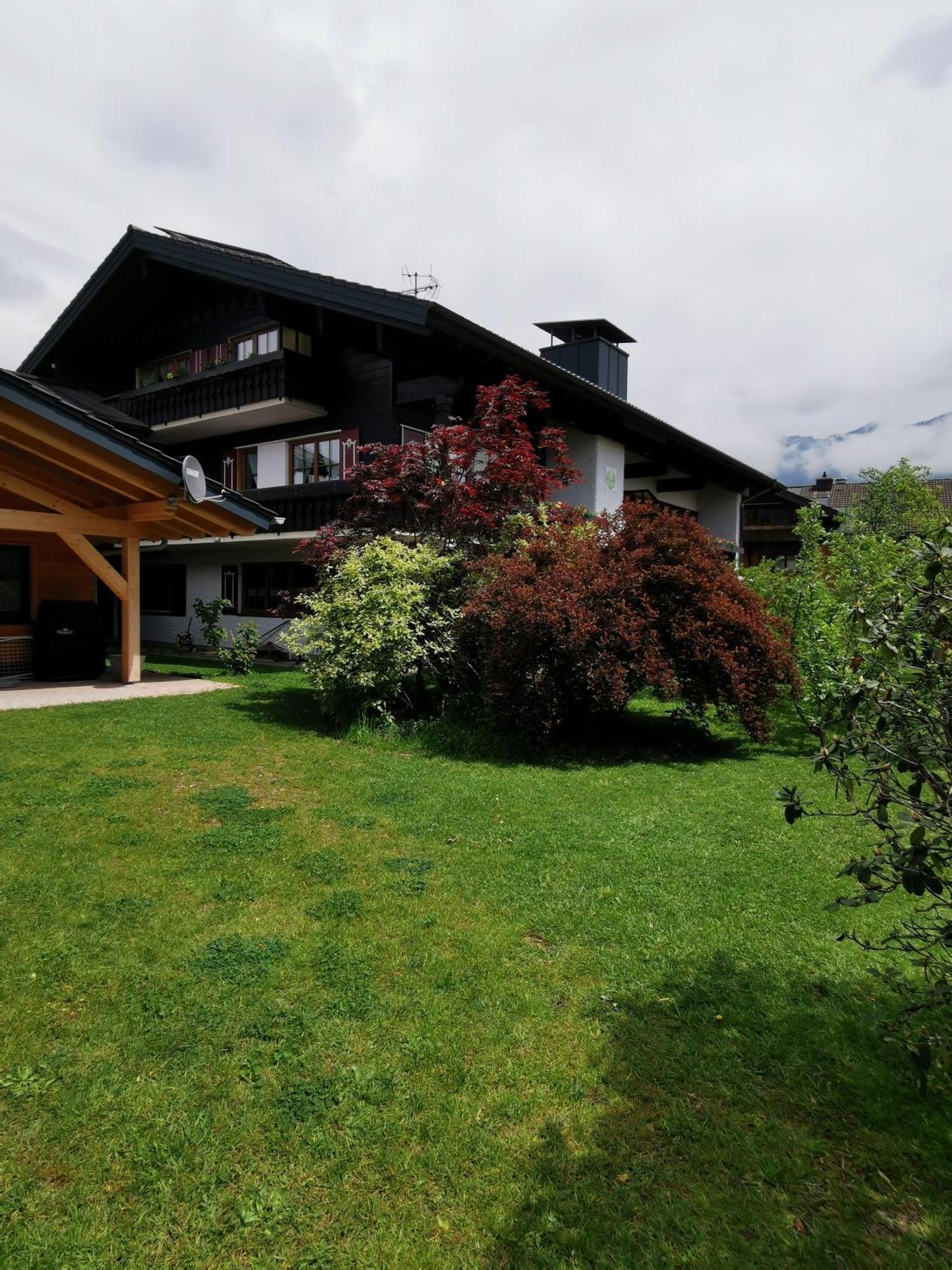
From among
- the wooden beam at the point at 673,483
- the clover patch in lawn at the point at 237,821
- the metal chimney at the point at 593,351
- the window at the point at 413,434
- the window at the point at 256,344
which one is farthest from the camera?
the wooden beam at the point at 673,483

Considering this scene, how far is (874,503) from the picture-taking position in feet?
81.4

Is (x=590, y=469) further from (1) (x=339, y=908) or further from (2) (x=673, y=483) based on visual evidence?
(1) (x=339, y=908)

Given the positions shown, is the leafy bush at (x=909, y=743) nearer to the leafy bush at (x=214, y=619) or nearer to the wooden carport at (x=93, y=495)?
the wooden carport at (x=93, y=495)

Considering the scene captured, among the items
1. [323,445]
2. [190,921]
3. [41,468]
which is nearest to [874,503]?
[323,445]

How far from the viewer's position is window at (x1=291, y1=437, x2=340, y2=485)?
15.4 metres

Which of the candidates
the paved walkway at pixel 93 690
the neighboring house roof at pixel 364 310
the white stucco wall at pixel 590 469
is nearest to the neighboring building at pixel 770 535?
the neighboring house roof at pixel 364 310

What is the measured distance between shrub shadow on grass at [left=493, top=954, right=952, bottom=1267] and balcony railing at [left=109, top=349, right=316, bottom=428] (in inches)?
567

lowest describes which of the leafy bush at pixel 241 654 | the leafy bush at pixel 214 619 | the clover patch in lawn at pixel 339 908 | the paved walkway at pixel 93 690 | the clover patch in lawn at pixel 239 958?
the clover patch in lawn at pixel 239 958

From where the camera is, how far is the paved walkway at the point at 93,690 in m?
9.70

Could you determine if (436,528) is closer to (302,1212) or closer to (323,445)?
(323,445)

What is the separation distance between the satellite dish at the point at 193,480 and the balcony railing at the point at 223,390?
527 cm

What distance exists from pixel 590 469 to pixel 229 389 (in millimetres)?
8547

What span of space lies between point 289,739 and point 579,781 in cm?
338

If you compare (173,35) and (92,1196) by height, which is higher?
(173,35)
